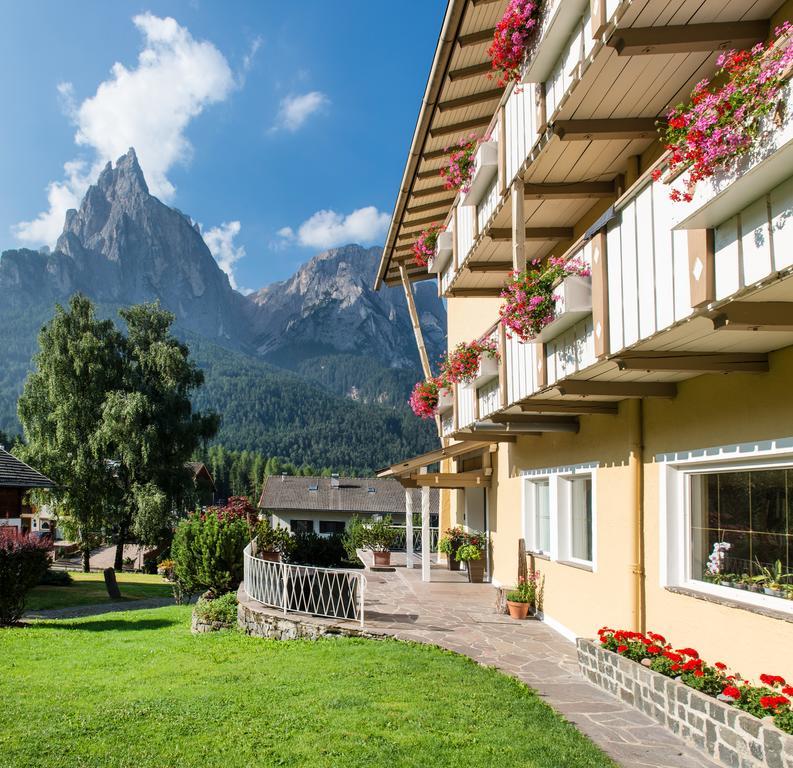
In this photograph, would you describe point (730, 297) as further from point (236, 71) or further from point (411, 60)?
point (236, 71)

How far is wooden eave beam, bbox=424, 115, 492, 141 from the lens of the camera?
13.1 meters

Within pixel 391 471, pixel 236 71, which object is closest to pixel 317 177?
pixel 236 71

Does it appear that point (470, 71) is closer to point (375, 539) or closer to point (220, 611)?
point (220, 611)

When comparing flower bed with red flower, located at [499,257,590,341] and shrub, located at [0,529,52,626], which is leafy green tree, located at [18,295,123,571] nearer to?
shrub, located at [0,529,52,626]

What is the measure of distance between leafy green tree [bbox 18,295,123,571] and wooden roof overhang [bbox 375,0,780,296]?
19916mm

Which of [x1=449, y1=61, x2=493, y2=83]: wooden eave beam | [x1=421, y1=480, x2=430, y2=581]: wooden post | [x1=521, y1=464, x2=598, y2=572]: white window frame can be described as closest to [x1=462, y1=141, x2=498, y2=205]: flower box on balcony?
[x1=449, y1=61, x2=493, y2=83]: wooden eave beam

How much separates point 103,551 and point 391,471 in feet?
120

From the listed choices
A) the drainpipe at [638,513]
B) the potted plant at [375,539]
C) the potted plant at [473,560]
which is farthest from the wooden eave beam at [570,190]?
the potted plant at [375,539]

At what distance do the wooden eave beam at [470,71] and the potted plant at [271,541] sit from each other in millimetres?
10907

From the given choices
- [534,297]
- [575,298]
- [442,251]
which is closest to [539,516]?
[442,251]

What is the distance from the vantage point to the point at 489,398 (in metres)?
10.5

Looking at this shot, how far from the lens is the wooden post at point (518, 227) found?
26.3 ft

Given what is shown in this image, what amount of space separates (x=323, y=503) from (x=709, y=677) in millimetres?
54655

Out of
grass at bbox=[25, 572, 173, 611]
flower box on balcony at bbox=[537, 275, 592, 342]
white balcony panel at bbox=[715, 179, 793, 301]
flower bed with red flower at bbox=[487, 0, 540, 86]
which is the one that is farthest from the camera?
grass at bbox=[25, 572, 173, 611]
